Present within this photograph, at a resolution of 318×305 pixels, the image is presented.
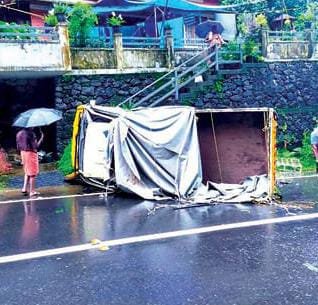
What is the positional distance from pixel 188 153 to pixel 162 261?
14.1ft

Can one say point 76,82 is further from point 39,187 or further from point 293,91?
point 293,91

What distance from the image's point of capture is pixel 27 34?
44.8 ft

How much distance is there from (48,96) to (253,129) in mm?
8147

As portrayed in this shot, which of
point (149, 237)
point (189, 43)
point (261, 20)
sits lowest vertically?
point (149, 237)

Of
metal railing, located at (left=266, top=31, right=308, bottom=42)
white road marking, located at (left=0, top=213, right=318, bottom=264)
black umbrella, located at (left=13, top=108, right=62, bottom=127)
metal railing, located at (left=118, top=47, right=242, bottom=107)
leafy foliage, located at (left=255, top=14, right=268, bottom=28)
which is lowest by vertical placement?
white road marking, located at (left=0, top=213, right=318, bottom=264)

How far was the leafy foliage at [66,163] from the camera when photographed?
12.6m

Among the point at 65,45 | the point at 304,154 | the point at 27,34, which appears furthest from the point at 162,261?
the point at 304,154

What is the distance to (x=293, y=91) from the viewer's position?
1922 cm

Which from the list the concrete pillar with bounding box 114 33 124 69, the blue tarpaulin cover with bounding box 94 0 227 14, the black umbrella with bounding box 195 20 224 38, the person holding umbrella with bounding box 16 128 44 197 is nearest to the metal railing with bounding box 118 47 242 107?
the concrete pillar with bounding box 114 33 124 69

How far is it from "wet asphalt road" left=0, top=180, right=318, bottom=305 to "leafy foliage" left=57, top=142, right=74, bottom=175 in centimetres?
428

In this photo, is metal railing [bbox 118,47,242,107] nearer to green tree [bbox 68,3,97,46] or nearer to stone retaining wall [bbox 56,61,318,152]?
stone retaining wall [bbox 56,61,318,152]

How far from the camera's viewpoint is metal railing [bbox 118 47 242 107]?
15.5 m

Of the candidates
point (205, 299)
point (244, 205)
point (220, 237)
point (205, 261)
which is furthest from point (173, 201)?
point (205, 299)

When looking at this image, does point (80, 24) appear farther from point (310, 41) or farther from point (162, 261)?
point (162, 261)
